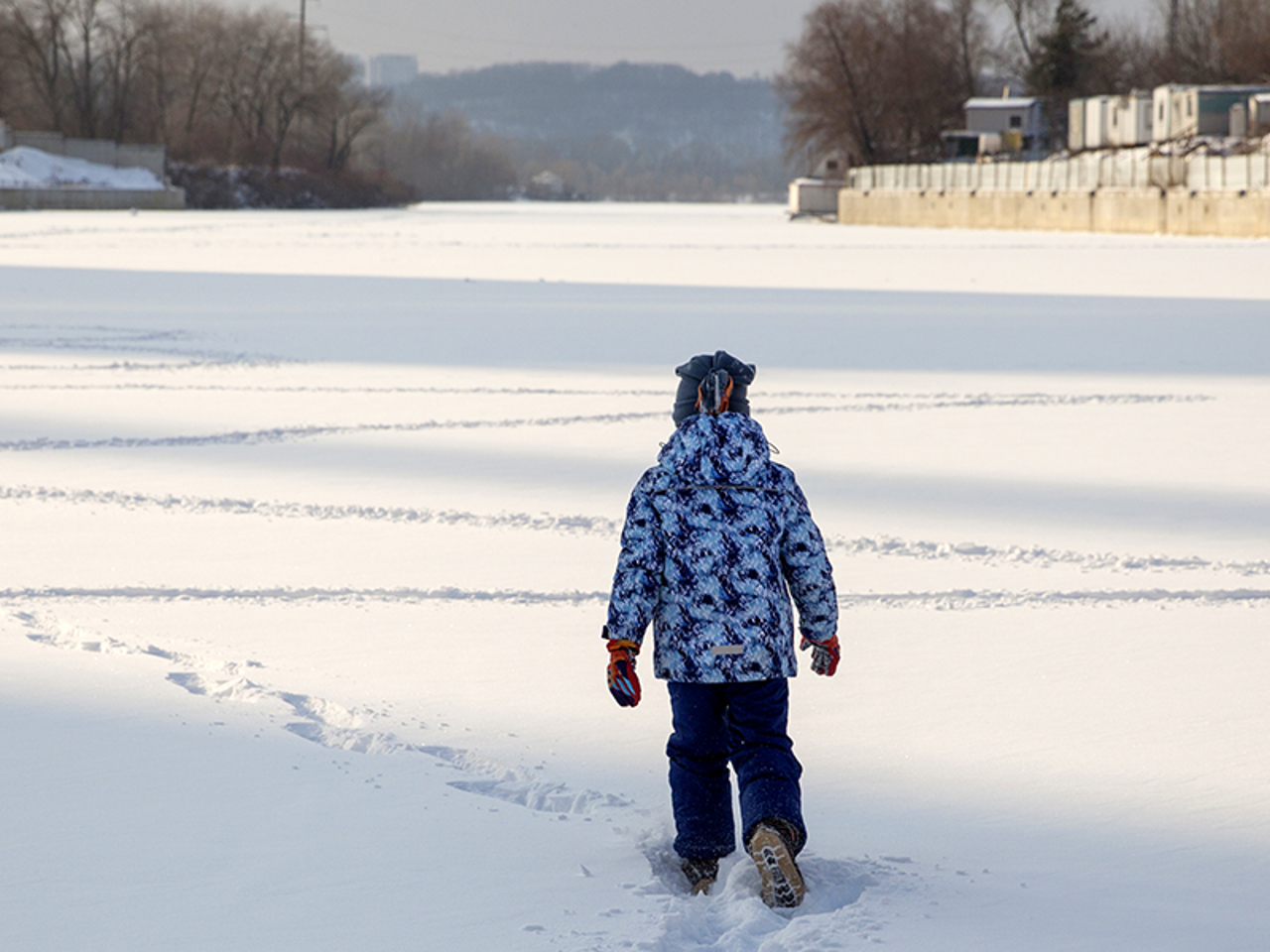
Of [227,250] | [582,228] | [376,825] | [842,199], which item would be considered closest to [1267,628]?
[376,825]

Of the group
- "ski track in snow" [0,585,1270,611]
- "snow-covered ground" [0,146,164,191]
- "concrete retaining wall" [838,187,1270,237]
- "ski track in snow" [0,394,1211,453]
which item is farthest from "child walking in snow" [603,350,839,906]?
"snow-covered ground" [0,146,164,191]

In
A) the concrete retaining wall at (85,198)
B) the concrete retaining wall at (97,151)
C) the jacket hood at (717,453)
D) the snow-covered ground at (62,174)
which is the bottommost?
the jacket hood at (717,453)

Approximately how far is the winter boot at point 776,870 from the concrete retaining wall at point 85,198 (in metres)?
66.4

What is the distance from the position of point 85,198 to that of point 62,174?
5.74 m

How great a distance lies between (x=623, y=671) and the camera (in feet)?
9.89

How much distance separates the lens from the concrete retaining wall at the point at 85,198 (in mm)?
63000

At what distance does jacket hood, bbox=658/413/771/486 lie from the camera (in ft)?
10.0

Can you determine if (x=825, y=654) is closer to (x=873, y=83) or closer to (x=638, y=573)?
(x=638, y=573)

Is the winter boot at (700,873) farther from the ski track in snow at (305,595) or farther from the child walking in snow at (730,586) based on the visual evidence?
the ski track in snow at (305,595)

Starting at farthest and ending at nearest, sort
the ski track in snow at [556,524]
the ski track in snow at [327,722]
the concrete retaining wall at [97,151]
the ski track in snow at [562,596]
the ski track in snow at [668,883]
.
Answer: the concrete retaining wall at [97,151] < the ski track in snow at [556,524] < the ski track in snow at [562,596] < the ski track in snow at [327,722] < the ski track in snow at [668,883]

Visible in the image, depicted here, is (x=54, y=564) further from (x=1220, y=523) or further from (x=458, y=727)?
(x=1220, y=523)

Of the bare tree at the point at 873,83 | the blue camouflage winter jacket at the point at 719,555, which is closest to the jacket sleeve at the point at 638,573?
the blue camouflage winter jacket at the point at 719,555

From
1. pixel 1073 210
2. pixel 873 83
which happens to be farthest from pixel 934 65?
pixel 1073 210

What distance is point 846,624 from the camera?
5188 mm
